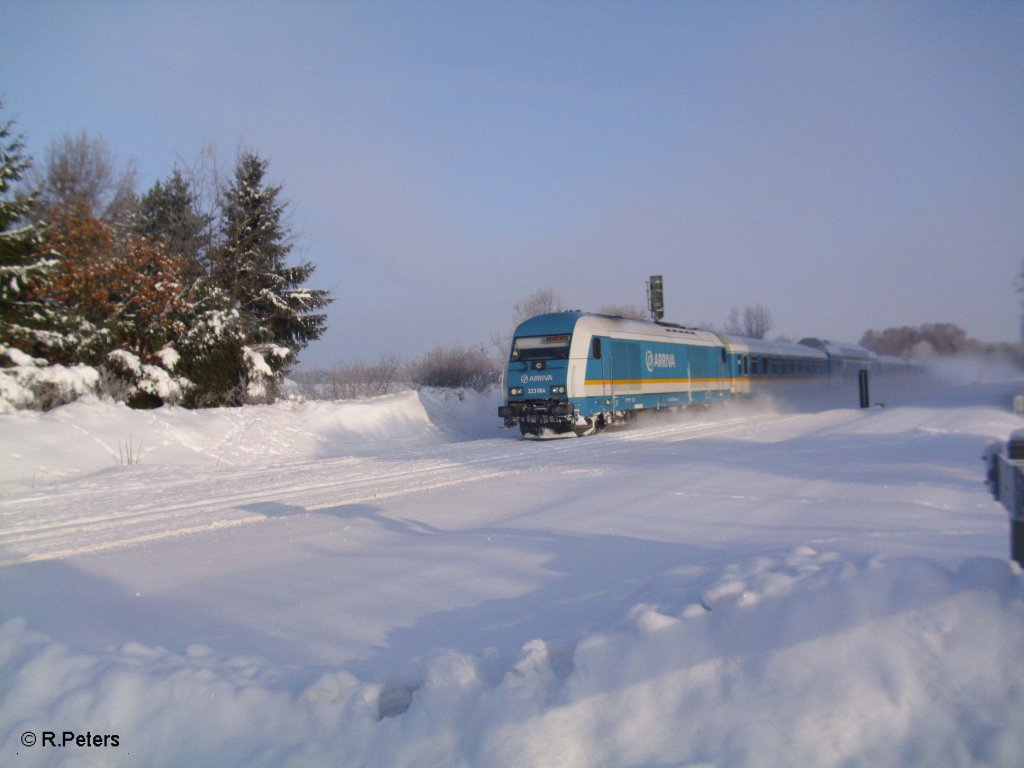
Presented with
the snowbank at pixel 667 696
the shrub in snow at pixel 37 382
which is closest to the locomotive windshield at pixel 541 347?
the shrub in snow at pixel 37 382

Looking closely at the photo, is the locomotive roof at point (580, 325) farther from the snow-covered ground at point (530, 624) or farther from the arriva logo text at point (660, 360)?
the snow-covered ground at point (530, 624)

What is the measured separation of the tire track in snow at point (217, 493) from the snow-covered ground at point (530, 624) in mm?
88

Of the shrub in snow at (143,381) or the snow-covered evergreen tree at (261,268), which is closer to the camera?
the shrub in snow at (143,381)

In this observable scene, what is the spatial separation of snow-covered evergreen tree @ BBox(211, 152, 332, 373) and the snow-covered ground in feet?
66.9

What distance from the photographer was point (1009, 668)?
3.24m

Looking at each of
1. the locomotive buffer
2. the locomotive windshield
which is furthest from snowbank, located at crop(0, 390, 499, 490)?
the locomotive buffer

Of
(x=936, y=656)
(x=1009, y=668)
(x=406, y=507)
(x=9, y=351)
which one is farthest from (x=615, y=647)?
(x=9, y=351)

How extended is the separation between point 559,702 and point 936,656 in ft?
5.52

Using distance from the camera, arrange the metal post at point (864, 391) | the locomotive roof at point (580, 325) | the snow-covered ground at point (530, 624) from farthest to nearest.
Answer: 1. the metal post at point (864, 391)
2. the locomotive roof at point (580, 325)
3. the snow-covered ground at point (530, 624)

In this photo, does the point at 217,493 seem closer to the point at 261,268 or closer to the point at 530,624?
the point at 530,624

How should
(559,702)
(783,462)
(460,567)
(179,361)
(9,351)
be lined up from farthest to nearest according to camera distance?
(179,361)
(9,351)
(783,462)
(460,567)
(559,702)

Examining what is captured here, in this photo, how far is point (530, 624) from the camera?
4.89m

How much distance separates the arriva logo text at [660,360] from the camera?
2445cm

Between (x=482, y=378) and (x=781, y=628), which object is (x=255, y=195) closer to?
(x=482, y=378)
